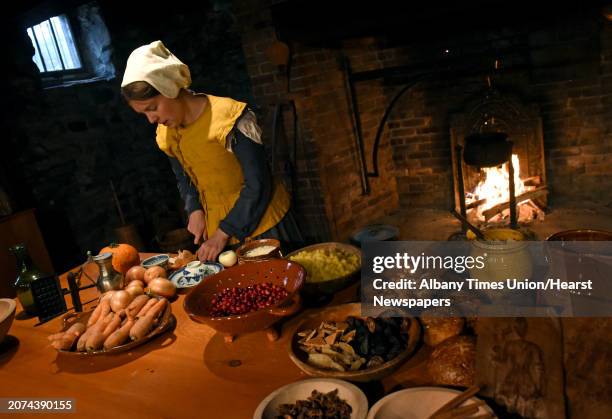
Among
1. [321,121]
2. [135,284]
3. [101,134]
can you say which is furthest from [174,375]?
[101,134]

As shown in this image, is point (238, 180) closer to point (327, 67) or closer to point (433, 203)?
point (327, 67)

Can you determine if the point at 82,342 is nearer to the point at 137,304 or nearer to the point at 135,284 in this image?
the point at 137,304

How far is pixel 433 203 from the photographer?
14.0ft

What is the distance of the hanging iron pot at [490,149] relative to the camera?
9.20 ft

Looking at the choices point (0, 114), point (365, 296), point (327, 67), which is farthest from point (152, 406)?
point (0, 114)

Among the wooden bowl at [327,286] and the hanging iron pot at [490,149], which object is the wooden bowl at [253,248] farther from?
the hanging iron pot at [490,149]

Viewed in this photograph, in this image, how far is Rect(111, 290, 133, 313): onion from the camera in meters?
1.69

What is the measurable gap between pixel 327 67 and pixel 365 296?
2551mm

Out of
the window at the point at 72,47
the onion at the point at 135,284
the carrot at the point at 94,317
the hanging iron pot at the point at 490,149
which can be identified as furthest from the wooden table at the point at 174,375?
the window at the point at 72,47

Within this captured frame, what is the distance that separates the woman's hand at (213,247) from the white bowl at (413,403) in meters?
1.29

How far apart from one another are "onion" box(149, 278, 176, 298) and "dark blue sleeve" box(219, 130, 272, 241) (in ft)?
1.42

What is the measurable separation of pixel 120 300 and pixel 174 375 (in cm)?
46

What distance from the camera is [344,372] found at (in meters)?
1.17

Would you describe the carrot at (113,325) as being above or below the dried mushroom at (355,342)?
above
